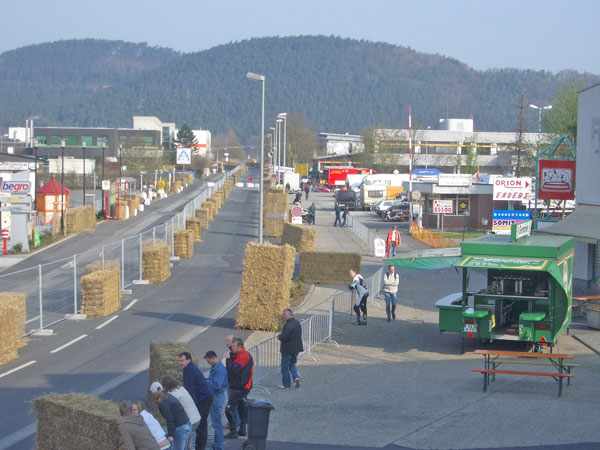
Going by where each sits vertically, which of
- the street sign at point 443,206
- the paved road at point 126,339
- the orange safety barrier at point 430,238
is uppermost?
the street sign at point 443,206

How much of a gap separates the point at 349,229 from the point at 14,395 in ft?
119

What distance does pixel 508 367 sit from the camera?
49.1ft

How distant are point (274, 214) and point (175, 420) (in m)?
34.7

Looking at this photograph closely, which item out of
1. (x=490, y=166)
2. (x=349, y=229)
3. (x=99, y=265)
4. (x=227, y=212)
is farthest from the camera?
(x=490, y=166)

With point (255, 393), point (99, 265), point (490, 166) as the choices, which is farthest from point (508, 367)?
point (490, 166)

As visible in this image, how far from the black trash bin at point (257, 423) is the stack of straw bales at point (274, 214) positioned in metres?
32.7

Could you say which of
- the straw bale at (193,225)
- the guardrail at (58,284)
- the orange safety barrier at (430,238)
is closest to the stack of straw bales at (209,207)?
the straw bale at (193,225)

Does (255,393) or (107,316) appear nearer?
(255,393)

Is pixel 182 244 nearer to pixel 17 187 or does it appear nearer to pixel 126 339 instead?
pixel 17 187

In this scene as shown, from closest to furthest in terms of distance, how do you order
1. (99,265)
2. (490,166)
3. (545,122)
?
(99,265)
(545,122)
(490,166)

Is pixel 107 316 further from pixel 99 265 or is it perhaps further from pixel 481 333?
pixel 481 333

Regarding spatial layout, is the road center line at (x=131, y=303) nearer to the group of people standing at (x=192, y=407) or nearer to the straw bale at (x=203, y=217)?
the group of people standing at (x=192, y=407)

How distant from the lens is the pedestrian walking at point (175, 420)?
8.52 metres

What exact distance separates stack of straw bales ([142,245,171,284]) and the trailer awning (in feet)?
36.7
